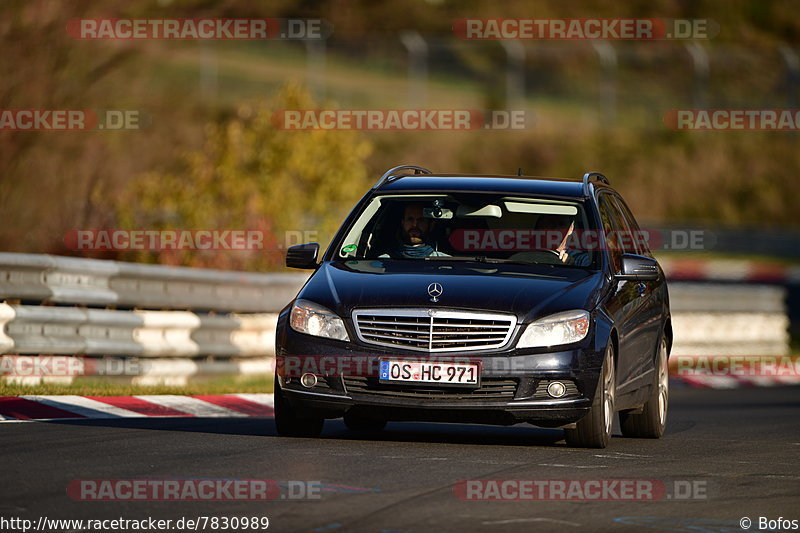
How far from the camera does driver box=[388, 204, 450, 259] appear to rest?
445 inches

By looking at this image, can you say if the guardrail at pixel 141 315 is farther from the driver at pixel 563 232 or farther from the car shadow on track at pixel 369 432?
the driver at pixel 563 232

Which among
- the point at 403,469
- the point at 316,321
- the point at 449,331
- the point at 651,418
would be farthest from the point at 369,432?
the point at 403,469

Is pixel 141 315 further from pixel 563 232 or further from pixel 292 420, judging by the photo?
pixel 563 232

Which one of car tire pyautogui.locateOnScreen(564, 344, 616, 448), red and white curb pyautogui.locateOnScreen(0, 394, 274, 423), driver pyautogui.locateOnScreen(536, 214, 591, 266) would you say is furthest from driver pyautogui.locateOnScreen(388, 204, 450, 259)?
red and white curb pyautogui.locateOnScreen(0, 394, 274, 423)

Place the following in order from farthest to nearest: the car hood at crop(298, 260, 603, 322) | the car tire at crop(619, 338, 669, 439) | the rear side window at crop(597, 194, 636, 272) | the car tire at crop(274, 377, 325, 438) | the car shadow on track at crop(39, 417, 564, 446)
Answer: the car tire at crop(619, 338, 669, 439) → the rear side window at crop(597, 194, 636, 272) → the car shadow on track at crop(39, 417, 564, 446) → the car tire at crop(274, 377, 325, 438) → the car hood at crop(298, 260, 603, 322)

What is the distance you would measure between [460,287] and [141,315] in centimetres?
556

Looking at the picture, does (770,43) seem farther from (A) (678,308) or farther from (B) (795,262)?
(A) (678,308)

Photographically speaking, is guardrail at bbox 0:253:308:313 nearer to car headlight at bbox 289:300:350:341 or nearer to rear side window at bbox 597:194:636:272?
car headlight at bbox 289:300:350:341

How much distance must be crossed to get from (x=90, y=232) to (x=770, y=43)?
57.4 metres

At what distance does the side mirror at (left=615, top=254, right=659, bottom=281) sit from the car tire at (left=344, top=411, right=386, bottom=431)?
204 cm

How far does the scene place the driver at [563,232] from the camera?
11328 millimetres

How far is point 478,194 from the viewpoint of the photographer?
1170 centimetres

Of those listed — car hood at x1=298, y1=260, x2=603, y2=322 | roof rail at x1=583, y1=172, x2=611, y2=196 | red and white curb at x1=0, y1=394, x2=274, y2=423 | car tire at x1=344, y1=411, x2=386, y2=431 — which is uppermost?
roof rail at x1=583, y1=172, x2=611, y2=196

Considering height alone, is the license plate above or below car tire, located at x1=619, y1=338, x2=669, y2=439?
above
